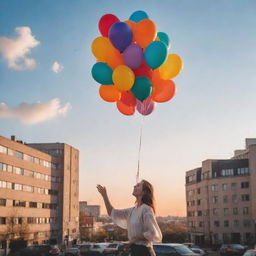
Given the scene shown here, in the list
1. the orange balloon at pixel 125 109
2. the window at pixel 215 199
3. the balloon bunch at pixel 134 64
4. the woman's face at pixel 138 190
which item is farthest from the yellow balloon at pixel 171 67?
the window at pixel 215 199

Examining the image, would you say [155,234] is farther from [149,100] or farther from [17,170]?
[17,170]

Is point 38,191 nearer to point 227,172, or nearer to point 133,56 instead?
point 227,172

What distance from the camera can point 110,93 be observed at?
1019 cm

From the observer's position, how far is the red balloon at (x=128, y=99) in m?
10.1

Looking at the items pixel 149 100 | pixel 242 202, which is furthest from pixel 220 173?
pixel 149 100

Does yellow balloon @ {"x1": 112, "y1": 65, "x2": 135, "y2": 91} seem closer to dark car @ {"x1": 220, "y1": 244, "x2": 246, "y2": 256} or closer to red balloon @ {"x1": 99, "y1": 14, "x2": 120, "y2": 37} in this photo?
red balloon @ {"x1": 99, "y1": 14, "x2": 120, "y2": 37}

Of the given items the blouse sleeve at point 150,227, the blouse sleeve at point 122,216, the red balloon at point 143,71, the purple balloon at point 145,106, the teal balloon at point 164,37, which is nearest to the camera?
the blouse sleeve at point 150,227

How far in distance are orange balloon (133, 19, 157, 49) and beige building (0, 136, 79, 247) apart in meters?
51.3

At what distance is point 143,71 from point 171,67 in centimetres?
80

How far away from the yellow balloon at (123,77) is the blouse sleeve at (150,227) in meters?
4.01

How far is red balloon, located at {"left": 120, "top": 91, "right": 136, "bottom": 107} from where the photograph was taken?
33.0 feet

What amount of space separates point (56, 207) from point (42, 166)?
10215 millimetres

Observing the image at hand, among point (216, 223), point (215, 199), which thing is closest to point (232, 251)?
point (216, 223)

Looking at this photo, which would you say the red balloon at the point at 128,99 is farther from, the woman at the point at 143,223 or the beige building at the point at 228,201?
the beige building at the point at 228,201
